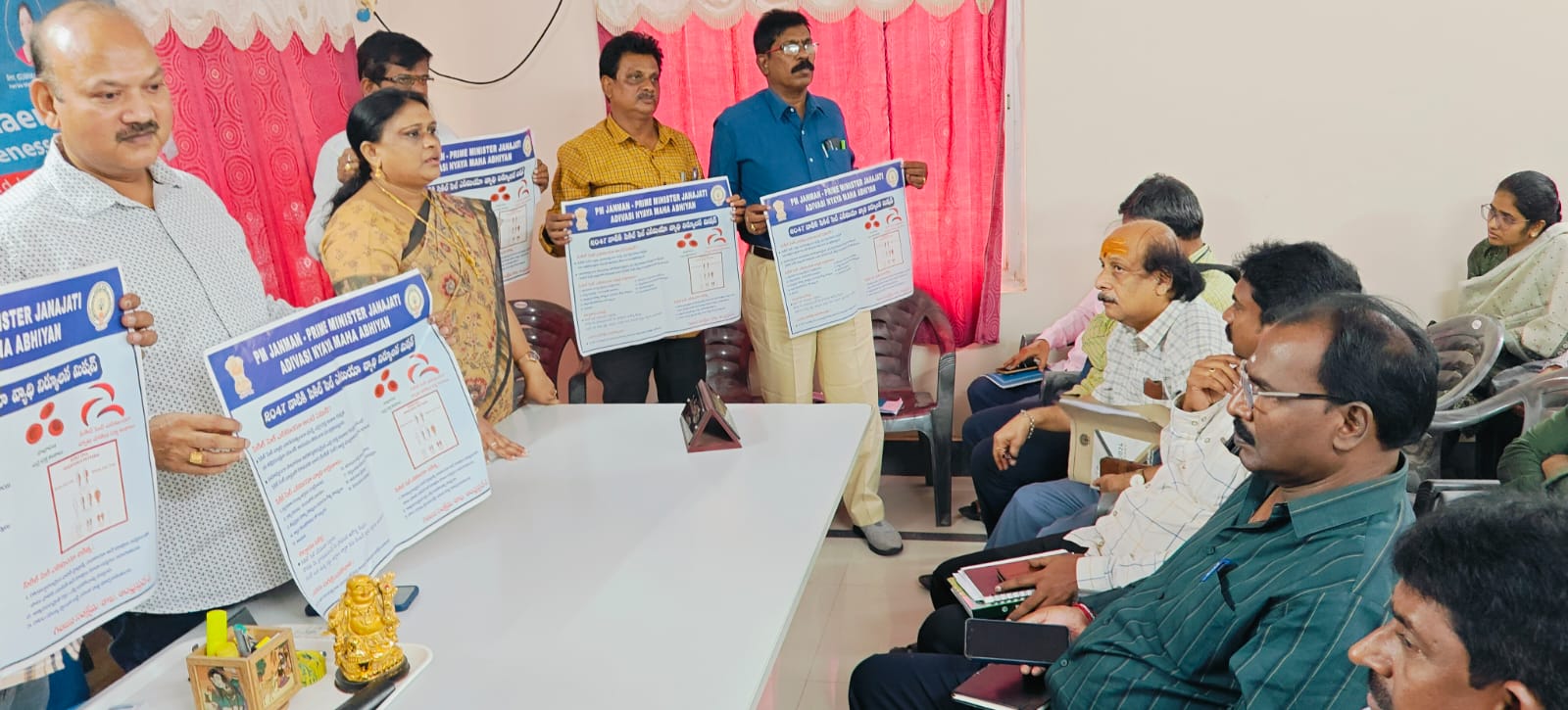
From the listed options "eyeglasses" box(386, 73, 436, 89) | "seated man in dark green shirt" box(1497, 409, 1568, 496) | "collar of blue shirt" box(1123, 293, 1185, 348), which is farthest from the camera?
"eyeglasses" box(386, 73, 436, 89)

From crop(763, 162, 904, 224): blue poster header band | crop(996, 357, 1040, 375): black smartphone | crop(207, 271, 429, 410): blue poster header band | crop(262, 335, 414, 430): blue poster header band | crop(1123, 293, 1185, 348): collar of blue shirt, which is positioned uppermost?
crop(763, 162, 904, 224): blue poster header band

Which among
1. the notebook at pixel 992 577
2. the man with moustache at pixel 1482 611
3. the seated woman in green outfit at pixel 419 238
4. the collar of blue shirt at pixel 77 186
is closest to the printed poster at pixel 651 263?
the seated woman in green outfit at pixel 419 238

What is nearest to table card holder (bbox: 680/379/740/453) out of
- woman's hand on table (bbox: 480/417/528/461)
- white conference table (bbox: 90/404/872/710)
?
white conference table (bbox: 90/404/872/710)

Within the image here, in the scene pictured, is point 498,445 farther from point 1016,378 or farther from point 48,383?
point 1016,378

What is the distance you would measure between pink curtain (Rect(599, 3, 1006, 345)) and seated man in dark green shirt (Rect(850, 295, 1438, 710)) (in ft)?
9.41

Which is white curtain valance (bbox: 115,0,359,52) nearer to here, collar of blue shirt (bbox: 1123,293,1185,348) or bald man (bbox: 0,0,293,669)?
bald man (bbox: 0,0,293,669)

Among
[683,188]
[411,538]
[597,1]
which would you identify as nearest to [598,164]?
[683,188]

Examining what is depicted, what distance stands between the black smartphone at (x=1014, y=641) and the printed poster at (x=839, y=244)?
71.8 inches

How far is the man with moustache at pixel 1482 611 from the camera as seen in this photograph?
105cm

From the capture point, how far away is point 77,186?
5.81ft

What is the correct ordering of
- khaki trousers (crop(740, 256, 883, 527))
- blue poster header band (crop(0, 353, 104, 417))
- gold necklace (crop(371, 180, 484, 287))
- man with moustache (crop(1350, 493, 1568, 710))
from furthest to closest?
1. khaki trousers (crop(740, 256, 883, 527))
2. gold necklace (crop(371, 180, 484, 287))
3. blue poster header band (crop(0, 353, 104, 417))
4. man with moustache (crop(1350, 493, 1568, 710))

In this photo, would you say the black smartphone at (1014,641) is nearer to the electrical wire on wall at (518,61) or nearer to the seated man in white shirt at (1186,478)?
the seated man in white shirt at (1186,478)

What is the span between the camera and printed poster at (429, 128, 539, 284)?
358cm

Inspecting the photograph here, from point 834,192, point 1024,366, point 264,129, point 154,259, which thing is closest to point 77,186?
point 154,259
